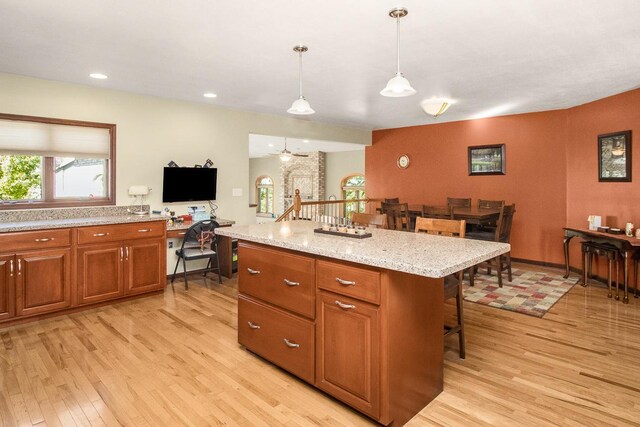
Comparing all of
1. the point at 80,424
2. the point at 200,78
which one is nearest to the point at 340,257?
the point at 80,424

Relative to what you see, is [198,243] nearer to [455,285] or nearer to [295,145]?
[455,285]

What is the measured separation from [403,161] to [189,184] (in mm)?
4351

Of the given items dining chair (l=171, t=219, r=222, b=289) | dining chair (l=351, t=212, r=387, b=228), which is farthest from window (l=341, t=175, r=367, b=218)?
dining chair (l=351, t=212, r=387, b=228)

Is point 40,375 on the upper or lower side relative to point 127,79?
lower

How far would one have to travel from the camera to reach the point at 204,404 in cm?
229

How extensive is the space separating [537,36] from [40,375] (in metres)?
4.45

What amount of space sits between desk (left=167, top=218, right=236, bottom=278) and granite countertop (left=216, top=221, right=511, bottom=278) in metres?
2.08

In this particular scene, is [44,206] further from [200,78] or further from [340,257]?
[340,257]

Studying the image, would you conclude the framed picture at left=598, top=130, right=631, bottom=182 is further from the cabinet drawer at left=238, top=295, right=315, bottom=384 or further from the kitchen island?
the cabinet drawer at left=238, top=295, right=315, bottom=384

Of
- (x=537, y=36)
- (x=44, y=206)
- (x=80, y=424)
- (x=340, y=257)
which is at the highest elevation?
(x=537, y=36)

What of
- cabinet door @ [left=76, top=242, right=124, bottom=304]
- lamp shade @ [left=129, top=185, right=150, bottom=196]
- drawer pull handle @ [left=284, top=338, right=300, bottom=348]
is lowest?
drawer pull handle @ [left=284, top=338, right=300, bottom=348]

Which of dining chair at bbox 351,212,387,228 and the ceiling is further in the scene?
dining chair at bbox 351,212,387,228

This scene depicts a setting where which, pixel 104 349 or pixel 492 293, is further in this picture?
pixel 492 293

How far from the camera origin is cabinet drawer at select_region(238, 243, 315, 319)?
92.8 inches
